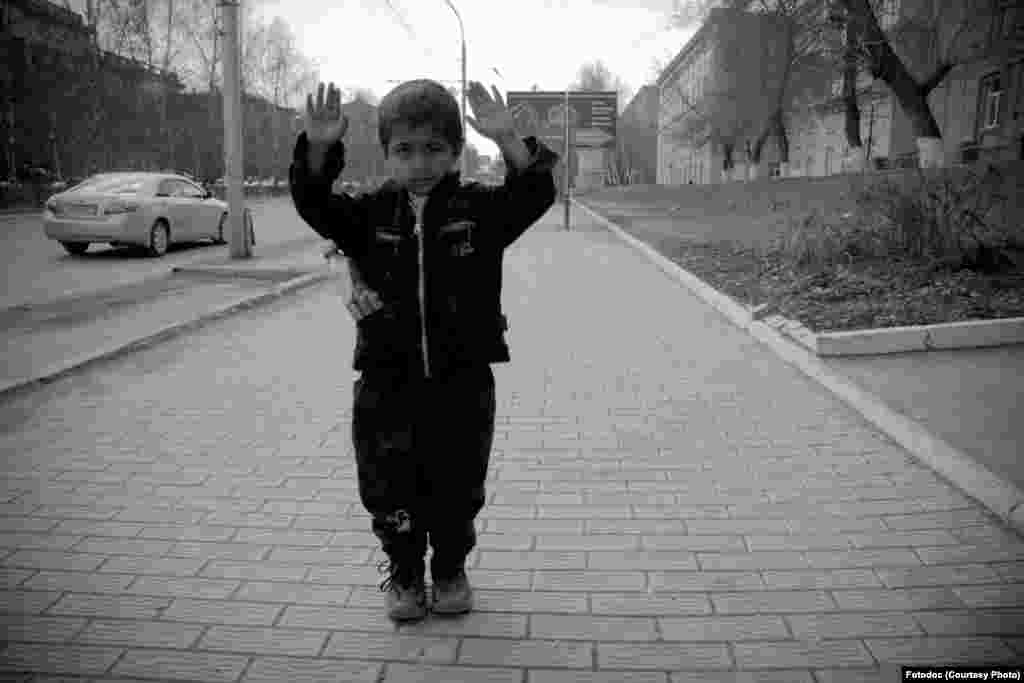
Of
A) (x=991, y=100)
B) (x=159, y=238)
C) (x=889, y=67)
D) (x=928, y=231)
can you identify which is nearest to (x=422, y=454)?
(x=928, y=231)

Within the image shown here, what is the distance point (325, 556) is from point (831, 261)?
7832 mm

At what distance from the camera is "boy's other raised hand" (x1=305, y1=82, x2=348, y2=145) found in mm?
2305

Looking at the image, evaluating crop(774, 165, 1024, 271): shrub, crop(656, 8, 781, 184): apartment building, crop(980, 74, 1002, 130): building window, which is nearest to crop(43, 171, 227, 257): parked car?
crop(774, 165, 1024, 271): shrub

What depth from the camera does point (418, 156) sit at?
7.88 ft

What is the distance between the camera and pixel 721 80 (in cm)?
4328

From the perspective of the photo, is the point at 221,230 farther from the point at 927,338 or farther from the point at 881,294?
the point at 927,338

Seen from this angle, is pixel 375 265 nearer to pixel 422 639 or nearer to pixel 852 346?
pixel 422 639

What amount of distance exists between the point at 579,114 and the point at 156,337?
22.3 metres

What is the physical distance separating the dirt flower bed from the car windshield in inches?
420

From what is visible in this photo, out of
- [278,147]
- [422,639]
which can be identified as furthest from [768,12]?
[278,147]

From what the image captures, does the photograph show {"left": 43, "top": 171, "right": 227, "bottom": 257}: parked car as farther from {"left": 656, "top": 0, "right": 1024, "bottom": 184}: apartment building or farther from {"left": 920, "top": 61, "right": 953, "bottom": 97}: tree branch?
{"left": 920, "top": 61, "right": 953, "bottom": 97}: tree branch

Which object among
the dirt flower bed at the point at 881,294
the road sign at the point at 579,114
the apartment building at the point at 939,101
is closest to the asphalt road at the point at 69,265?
the dirt flower bed at the point at 881,294

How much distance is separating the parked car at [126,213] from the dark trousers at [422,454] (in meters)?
12.7

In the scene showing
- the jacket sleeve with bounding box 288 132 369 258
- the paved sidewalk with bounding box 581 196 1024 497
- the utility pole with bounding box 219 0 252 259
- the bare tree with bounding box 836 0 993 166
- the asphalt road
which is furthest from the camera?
the bare tree with bounding box 836 0 993 166
